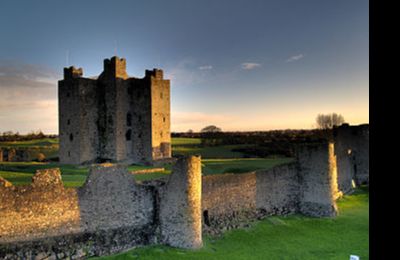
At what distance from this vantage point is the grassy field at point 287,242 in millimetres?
13625

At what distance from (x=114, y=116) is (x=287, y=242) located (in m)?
19.2

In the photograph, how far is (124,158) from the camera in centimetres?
2973

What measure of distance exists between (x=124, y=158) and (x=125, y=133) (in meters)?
2.28

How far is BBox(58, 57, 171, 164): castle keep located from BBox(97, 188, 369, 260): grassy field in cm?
1550

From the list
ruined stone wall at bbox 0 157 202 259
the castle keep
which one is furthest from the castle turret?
ruined stone wall at bbox 0 157 202 259

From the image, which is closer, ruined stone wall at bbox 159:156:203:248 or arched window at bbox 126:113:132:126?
ruined stone wall at bbox 159:156:203:248

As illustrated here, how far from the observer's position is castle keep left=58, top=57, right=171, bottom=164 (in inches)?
1089

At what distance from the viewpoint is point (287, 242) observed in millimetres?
15398

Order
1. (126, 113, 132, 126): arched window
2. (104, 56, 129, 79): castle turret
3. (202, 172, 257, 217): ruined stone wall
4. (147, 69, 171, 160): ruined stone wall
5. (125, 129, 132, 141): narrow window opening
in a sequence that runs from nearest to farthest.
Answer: (202, 172, 257, 217): ruined stone wall < (104, 56, 129, 79): castle turret < (125, 129, 132, 141): narrow window opening < (126, 113, 132, 126): arched window < (147, 69, 171, 160): ruined stone wall

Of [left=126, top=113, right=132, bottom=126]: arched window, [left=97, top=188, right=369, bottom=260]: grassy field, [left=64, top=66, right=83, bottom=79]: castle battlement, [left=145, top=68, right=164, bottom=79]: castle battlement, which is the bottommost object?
[left=97, top=188, right=369, bottom=260]: grassy field

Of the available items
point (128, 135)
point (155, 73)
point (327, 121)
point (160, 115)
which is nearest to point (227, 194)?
point (128, 135)

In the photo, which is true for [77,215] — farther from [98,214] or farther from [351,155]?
[351,155]

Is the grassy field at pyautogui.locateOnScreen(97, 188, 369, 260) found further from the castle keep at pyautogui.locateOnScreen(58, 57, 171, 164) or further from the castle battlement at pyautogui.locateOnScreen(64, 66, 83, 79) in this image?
the castle battlement at pyautogui.locateOnScreen(64, 66, 83, 79)
